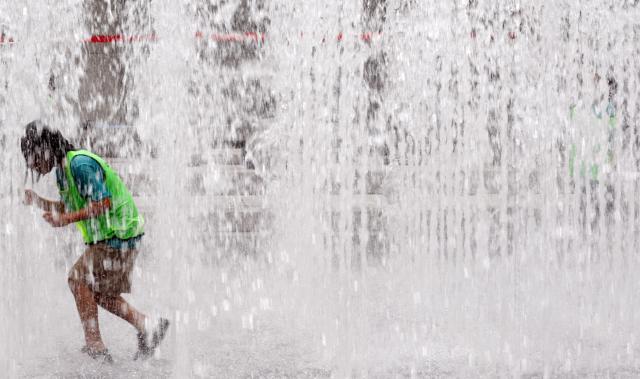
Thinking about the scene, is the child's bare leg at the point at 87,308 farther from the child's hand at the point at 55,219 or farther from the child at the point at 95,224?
the child's hand at the point at 55,219

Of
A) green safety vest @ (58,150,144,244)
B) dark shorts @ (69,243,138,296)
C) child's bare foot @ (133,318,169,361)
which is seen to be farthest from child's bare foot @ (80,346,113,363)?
green safety vest @ (58,150,144,244)

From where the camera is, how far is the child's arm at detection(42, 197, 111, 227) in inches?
139

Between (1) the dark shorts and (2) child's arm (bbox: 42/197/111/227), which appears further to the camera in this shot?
(1) the dark shorts

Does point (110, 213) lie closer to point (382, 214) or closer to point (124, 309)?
point (124, 309)

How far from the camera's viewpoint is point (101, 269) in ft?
12.4

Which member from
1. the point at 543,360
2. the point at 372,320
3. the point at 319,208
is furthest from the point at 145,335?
the point at 319,208

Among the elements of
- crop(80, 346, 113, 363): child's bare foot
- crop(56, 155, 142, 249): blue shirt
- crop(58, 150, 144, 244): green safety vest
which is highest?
crop(56, 155, 142, 249): blue shirt

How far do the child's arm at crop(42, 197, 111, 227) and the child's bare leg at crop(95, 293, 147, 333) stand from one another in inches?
17.9

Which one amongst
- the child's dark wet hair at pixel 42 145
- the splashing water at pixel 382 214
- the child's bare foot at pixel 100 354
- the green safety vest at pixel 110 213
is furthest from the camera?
the splashing water at pixel 382 214

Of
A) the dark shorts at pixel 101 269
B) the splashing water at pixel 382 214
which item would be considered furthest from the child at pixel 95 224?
the splashing water at pixel 382 214

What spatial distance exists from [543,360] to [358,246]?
3872mm

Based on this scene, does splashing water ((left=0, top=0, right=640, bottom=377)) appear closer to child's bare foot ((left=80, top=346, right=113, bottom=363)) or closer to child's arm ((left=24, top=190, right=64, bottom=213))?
child's bare foot ((left=80, top=346, right=113, bottom=363))

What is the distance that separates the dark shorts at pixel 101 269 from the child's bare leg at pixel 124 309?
35 millimetres

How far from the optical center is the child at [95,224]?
3543 mm
